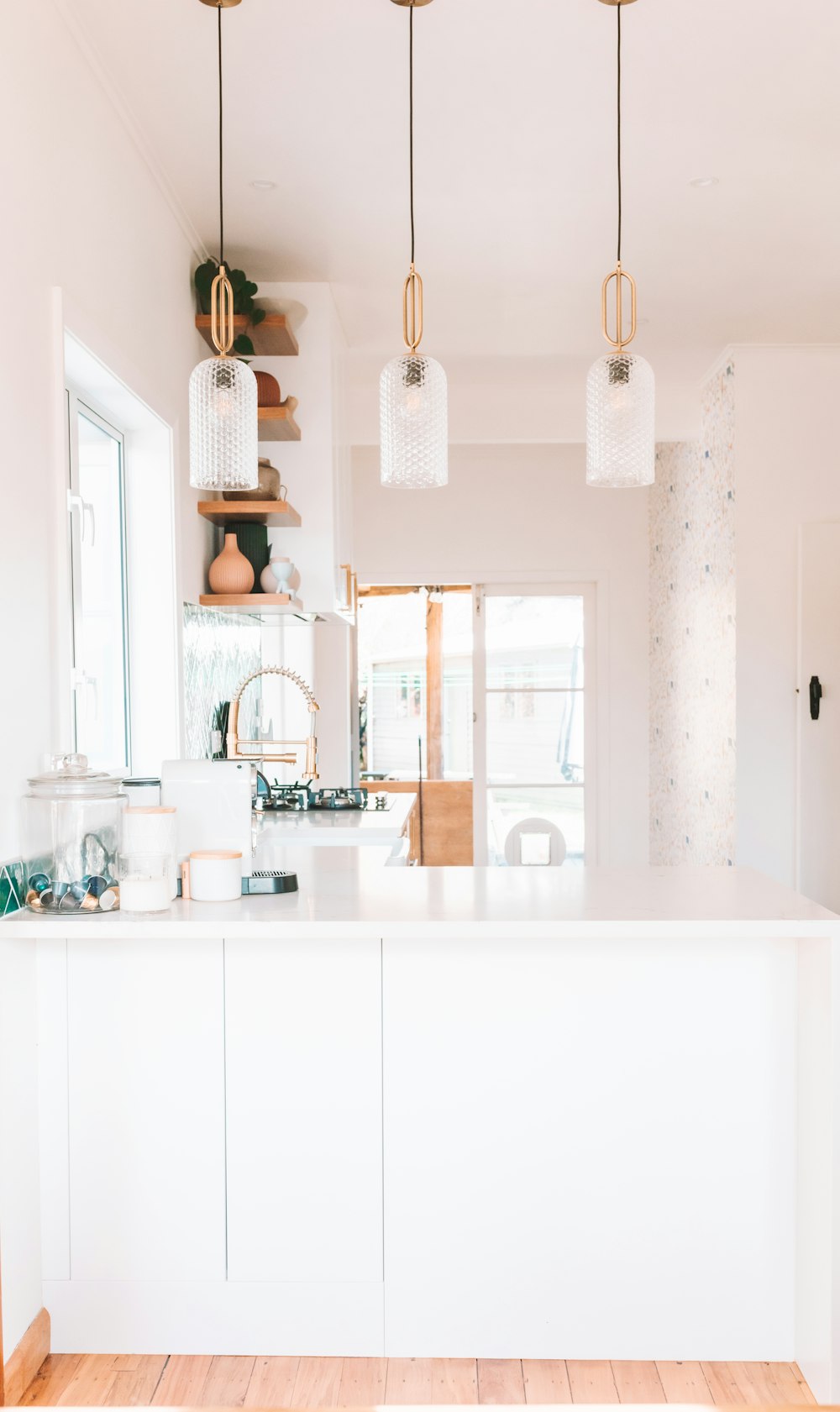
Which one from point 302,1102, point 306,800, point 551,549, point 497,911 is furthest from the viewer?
point 551,549

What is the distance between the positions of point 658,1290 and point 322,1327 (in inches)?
24.1

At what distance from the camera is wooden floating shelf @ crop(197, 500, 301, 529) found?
3.55 meters

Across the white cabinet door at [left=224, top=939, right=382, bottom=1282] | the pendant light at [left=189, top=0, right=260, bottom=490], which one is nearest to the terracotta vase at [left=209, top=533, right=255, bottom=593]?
the pendant light at [left=189, top=0, right=260, bottom=490]

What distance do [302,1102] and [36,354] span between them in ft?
4.87

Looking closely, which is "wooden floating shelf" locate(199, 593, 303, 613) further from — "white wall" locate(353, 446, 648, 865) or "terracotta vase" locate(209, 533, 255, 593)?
"white wall" locate(353, 446, 648, 865)

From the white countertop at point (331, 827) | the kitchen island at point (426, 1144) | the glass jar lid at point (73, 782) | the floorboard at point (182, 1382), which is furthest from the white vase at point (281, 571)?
the floorboard at point (182, 1382)

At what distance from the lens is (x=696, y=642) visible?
5848 mm

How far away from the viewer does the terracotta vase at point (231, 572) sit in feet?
12.2

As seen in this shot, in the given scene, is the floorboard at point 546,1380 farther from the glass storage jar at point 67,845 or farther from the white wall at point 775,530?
the white wall at point 775,530

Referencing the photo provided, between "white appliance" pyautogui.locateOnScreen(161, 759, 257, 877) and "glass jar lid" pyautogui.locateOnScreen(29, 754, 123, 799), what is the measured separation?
0.16 metres

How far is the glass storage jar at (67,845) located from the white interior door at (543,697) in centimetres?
530

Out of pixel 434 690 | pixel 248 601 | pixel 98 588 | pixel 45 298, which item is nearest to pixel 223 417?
pixel 45 298

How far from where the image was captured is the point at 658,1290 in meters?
2.07

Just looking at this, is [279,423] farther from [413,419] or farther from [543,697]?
[543,697]
